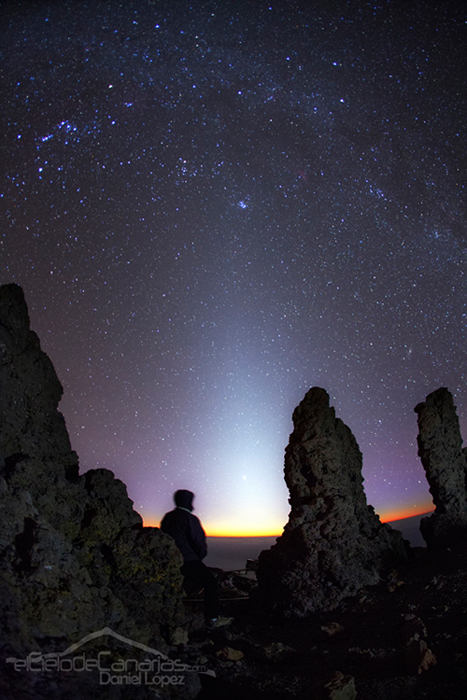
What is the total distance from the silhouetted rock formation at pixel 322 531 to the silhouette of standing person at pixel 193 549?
2190 millimetres

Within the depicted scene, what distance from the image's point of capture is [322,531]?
397 inches

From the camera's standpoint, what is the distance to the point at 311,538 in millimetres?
9953

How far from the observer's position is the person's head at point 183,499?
8.13 meters

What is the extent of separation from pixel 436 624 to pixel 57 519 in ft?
21.9

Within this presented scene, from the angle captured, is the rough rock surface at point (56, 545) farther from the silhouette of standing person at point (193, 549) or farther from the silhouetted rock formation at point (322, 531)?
the silhouetted rock formation at point (322, 531)

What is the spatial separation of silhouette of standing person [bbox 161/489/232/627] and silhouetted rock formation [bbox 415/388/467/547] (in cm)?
811

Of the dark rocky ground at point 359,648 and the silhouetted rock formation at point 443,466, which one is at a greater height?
the silhouetted rock formation at point 443,466

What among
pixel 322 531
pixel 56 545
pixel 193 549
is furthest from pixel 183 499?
pixel 322 531

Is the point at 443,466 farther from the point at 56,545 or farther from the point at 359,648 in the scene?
the point at 56,545

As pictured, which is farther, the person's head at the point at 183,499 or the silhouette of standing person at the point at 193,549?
the person's head at the point at 183,499

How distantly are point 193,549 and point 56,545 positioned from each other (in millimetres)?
3369

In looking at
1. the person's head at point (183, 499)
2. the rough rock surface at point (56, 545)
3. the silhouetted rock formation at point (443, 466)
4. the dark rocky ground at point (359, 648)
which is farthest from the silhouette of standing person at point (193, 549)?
the silhouetted rock formation at point (443, 466)

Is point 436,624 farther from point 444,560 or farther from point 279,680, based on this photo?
point 444,560

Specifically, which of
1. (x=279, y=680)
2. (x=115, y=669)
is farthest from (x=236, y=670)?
(x=115, y=669)
